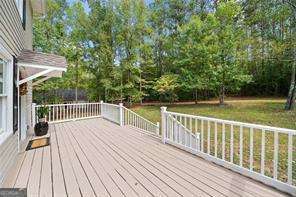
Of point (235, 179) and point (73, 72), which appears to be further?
point (73, 72)

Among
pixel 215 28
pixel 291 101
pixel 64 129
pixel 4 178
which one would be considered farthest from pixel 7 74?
pixel 215 28

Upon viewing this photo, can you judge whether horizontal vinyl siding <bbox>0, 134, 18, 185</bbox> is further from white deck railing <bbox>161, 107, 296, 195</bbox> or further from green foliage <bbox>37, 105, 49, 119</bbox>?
green foliage <bbox>37, 105, 49, 119</bbox>

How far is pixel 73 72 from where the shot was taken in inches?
813

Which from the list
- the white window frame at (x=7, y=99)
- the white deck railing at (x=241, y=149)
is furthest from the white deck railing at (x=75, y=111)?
the white window frame at (x=7, y=99)

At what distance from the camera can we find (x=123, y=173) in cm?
400

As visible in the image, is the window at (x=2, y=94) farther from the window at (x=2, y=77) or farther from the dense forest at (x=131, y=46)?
the dense forest at (x=131, y=46)

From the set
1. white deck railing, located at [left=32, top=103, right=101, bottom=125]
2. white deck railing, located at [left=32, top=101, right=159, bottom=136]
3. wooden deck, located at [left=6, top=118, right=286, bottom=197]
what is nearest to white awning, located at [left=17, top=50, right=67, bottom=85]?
wooden deck, located at [left=6, top=118, right=286, bottom=197]

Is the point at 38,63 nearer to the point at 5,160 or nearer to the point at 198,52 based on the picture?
the point at 5,160

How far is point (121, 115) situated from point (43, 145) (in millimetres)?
3510

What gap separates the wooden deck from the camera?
3268 millimetres

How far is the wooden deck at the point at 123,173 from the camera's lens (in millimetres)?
3268

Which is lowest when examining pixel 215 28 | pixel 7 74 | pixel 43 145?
pixel 43 145

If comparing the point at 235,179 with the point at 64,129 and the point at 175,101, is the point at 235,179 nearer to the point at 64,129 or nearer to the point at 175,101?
the point at 64,129

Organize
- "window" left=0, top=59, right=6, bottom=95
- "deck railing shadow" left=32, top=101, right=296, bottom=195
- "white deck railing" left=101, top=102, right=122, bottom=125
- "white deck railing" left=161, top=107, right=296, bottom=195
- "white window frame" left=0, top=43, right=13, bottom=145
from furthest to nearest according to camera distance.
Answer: "white deck railing" left=101, top=102, right=122, bottom=125 → "white window frame" left=0, top=43, right=13, bottom=145 → "window" left=0, top=59, right=6, bottom=95 → "white deck railing" left=161, top=107, right=296, bottom=195 → "deck railing shadow" left=32, top=101, right=296, bottom=195
